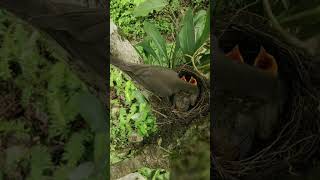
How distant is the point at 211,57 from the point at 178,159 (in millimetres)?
413

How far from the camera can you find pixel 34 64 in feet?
5.80

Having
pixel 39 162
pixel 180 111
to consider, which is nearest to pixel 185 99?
pixel 180 111

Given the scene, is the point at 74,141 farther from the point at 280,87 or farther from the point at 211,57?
the point at 280,87

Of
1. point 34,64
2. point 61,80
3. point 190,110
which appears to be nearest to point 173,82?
point 190,110

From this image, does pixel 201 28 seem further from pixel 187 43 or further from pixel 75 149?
pixel 75 149

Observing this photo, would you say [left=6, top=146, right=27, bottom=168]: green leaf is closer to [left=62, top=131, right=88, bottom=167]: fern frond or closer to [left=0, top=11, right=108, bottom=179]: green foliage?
[left=0, top=11, right=108, bottom=179]: green foliage

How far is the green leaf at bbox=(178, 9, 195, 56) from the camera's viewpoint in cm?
160

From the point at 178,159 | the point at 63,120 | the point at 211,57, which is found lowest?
the point at 178,159

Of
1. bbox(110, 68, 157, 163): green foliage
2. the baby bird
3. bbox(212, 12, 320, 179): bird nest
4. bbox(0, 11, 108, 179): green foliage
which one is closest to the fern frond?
bbox(0, 11, 108, 179): green foliage

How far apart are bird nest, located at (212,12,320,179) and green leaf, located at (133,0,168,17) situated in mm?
229

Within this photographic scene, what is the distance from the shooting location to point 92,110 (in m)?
1.71

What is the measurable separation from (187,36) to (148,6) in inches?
7.5

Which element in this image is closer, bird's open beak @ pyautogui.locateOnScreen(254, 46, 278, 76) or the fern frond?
bird's open beak @ pyautogui.locateOnScreen(254, 46, 278, 76)


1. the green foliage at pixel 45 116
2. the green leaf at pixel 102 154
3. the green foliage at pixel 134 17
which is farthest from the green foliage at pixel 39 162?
the green foliage at pixel 134 17
